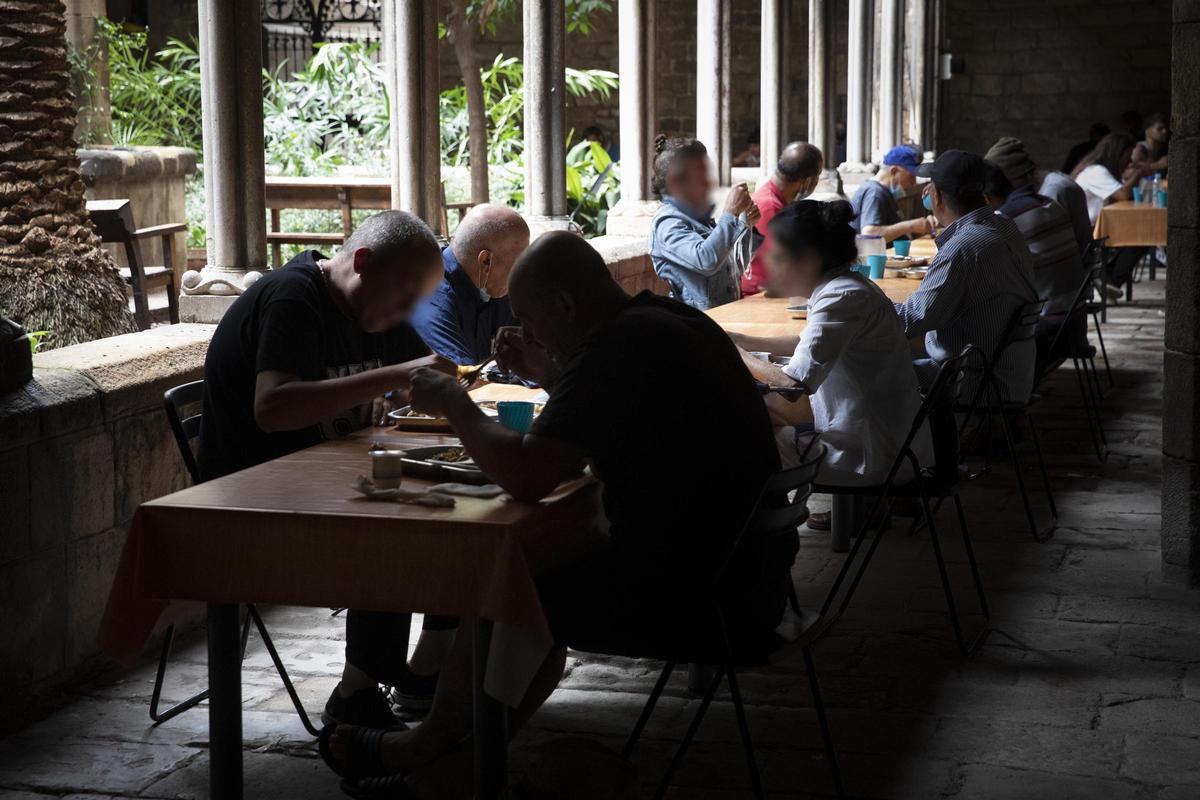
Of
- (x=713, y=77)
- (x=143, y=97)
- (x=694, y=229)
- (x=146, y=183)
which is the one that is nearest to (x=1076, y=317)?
(x=694, y=229)

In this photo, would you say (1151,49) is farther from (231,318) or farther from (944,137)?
(231,318)

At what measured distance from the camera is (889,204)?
792 cm

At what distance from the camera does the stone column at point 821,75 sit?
11.9m

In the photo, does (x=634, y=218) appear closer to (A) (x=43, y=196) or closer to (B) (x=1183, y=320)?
(A) (x=43, y=196)

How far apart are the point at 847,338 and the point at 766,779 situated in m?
1.28

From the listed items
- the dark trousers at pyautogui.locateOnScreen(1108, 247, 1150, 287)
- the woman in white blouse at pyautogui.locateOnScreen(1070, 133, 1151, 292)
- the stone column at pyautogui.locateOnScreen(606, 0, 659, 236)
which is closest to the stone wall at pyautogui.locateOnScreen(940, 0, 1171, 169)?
the woman in white blouse at pyautogui.locateOnScreen(1070, 133, 1151, 292)

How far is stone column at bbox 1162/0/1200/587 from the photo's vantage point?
162 inches

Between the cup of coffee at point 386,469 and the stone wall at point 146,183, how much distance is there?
6166 millimetres

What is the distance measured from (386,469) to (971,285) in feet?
9.13

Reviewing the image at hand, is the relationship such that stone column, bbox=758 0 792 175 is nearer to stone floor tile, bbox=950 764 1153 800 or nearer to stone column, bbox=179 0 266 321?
stone column, bbox=179 0 266 321

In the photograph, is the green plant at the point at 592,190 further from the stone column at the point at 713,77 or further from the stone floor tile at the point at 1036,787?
the stone floor tile at the point at 1036,787

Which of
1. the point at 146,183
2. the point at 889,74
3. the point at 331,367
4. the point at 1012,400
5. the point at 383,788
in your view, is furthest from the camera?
the point at 889,74

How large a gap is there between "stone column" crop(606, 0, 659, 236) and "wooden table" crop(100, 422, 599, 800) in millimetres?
5538

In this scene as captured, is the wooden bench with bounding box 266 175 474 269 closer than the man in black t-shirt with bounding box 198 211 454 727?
No
